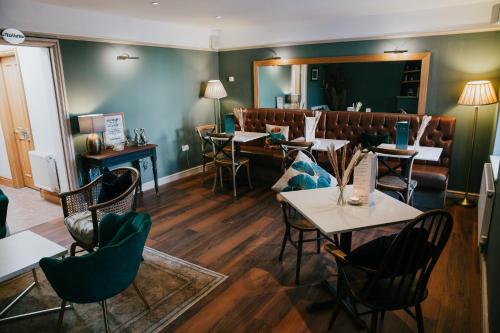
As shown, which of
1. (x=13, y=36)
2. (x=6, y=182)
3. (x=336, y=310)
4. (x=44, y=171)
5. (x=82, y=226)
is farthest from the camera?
(x=6, y=182)

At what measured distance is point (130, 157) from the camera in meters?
4.48

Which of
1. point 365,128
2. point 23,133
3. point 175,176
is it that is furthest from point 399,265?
point 23,133

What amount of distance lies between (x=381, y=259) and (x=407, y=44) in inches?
146

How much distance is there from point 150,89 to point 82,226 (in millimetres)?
2863

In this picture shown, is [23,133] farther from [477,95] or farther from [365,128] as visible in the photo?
[477,95]

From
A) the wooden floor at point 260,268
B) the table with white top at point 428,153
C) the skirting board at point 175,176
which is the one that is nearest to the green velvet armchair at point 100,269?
the wooden floor at point 260,268

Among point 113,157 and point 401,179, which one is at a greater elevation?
point 113,157

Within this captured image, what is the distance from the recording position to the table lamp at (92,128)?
4082 millimetres

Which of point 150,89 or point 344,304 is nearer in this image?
point 344,304

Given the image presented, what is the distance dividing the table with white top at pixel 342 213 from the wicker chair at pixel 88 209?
139cm

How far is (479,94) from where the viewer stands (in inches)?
151

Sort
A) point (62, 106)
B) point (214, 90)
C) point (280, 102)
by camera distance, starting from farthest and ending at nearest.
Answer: point (280, 102) < point (214, 90) < point (62, 106)

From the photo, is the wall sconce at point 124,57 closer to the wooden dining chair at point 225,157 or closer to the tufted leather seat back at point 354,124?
the wooden dining chair at point 225,157

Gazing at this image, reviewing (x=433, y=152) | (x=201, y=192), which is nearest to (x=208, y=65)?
(x=201, y=192)
